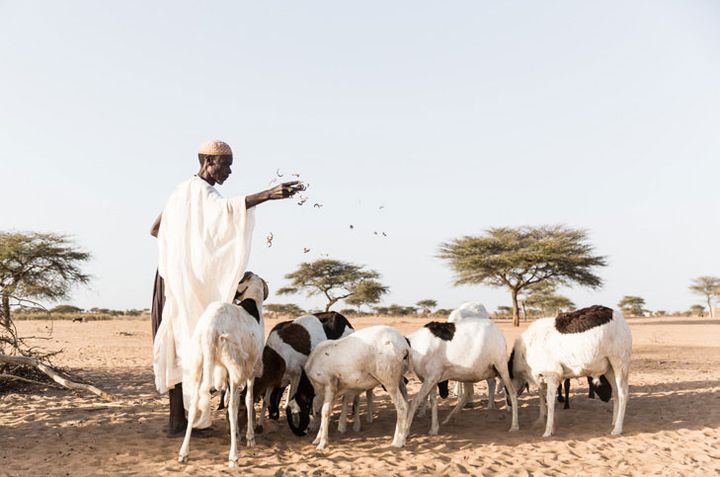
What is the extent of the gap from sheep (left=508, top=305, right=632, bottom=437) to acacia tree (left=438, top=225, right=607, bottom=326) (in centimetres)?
2890

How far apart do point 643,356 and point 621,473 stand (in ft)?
47.9

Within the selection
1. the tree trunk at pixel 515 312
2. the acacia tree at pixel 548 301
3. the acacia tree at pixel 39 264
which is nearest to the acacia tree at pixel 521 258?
the tree trunk at pixel 515 312

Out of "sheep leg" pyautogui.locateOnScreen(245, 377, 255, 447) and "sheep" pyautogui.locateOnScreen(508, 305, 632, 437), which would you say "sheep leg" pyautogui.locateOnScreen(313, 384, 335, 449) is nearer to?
"sheep leg" pyautogui.locateOnScreen(245, 377, 255, 447)

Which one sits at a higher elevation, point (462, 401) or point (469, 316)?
point (469, 316)

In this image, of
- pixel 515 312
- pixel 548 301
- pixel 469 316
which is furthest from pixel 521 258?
pixel 469 316

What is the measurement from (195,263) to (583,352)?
14.9ft

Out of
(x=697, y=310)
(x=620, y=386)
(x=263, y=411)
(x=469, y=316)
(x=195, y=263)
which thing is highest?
(x=195, y=263)

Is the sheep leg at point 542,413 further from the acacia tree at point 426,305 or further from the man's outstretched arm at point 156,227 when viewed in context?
the acacia tree at point 426,305

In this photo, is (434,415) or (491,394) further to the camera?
(491,394)

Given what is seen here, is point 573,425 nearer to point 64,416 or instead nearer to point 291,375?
point 291,375

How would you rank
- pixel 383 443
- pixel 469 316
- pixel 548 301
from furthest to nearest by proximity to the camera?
pixel 548 301 < pixel 469 316 < pixel 383 443

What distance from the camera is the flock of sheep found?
21.9 feet

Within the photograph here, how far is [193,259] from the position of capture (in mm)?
6441

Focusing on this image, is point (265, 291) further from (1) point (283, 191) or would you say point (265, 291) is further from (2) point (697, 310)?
(2) point (697, 310)
